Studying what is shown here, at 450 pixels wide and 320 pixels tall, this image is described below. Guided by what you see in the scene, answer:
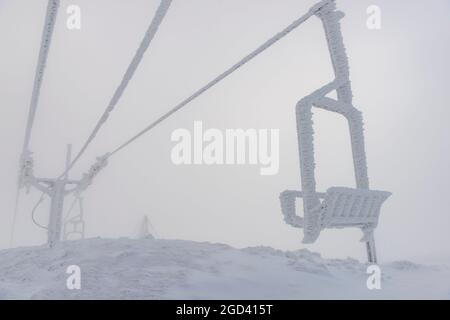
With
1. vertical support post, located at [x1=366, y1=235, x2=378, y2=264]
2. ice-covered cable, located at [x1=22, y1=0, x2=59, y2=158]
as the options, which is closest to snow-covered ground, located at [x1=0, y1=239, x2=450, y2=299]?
vertical support post, located at [x1=366, y1=235, x2=378, y2=264]

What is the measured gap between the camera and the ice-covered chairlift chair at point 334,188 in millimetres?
6508

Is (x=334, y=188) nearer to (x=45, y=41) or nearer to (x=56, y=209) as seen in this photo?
(x=45, y=41)

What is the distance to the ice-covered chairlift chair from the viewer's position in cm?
651

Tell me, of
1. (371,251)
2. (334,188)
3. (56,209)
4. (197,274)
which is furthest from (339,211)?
(56,209)

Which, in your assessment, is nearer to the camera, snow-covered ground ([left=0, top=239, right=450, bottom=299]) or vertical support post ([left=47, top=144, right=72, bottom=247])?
snow-covered ground ([left=0, top=239, right=450, bottom=299])

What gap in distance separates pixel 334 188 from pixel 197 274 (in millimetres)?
3077

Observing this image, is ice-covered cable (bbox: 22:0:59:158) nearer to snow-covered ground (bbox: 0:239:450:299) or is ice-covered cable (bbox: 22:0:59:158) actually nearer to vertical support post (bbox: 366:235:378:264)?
snow-covered ground (bbox: 0:239:450:299)

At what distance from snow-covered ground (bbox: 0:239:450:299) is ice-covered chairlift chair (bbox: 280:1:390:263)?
1.04 metres

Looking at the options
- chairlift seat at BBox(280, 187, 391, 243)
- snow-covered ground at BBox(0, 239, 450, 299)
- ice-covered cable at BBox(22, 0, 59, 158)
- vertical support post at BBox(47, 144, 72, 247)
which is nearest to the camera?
ice-covered cable at BBox(22, 0, 59, 158)

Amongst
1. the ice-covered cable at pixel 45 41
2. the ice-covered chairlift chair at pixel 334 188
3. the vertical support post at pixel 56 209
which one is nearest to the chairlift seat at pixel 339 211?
the ice-covered chairlift chair at pixel 334 188

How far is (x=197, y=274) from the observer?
7.34 m

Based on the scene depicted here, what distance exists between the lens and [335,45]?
8.07 meters
